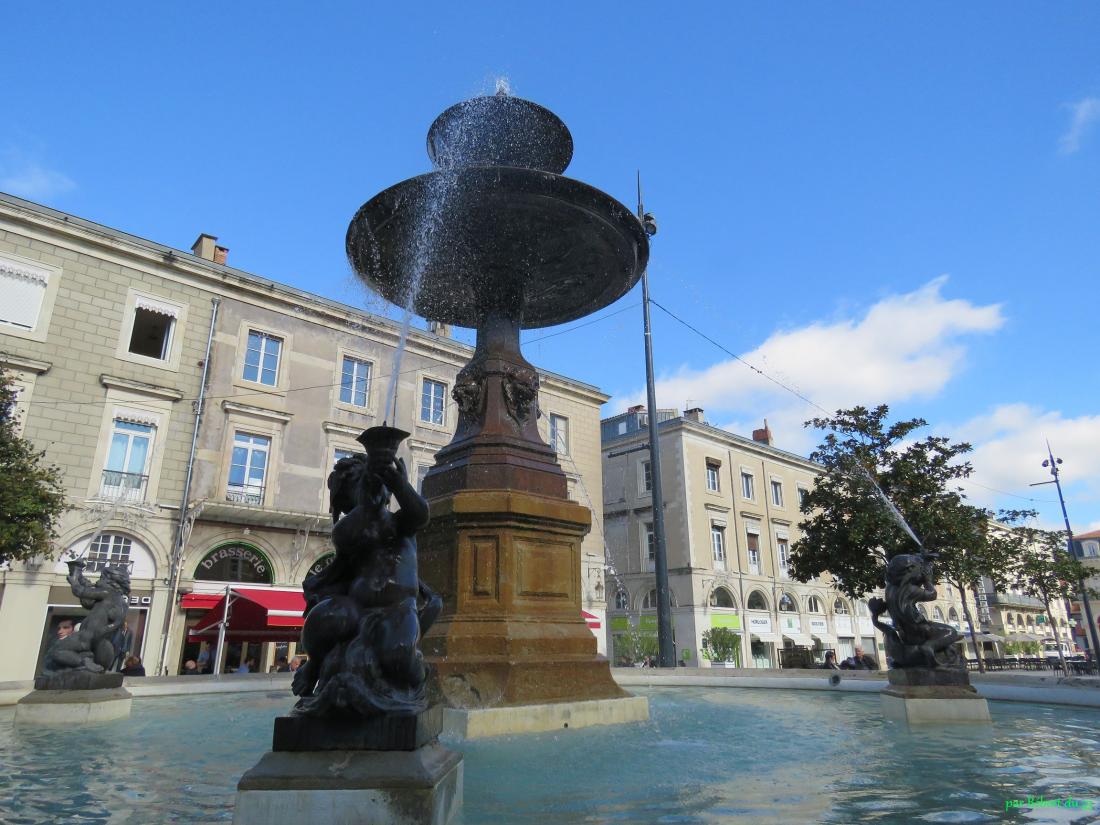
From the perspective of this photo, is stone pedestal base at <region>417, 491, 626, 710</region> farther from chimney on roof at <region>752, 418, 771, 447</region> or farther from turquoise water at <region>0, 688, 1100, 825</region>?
chimney on roof at <region>752, 418, 771, 447</region>

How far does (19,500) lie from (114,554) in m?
7.38

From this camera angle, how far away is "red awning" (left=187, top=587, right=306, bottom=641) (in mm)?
19156

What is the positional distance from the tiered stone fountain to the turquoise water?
649 mm

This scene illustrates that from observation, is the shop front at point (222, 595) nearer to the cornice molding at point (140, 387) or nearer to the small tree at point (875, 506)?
the cornice molding at point (140, 387)

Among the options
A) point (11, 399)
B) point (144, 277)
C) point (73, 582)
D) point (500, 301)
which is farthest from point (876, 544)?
point (144, 277)

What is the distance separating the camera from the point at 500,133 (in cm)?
879

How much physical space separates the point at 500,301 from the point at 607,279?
1735 mm

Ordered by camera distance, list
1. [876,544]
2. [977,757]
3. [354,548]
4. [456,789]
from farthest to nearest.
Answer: [876,544] → [977,757] → [354,548] → [456,789]

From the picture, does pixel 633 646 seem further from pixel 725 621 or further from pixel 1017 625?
pixel 1017 625

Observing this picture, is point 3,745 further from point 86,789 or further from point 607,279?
point 607,279

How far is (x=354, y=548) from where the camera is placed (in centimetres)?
329

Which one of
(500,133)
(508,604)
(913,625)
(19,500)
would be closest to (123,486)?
(19,500)

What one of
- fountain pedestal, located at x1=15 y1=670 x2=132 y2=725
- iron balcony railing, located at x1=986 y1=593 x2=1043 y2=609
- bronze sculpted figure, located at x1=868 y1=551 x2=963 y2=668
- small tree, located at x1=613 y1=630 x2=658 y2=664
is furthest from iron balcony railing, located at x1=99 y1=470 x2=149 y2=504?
iron balcony railing, located at x1=986 y1=593 x2=1043 y2=609

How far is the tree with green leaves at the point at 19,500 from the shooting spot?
1202cm
